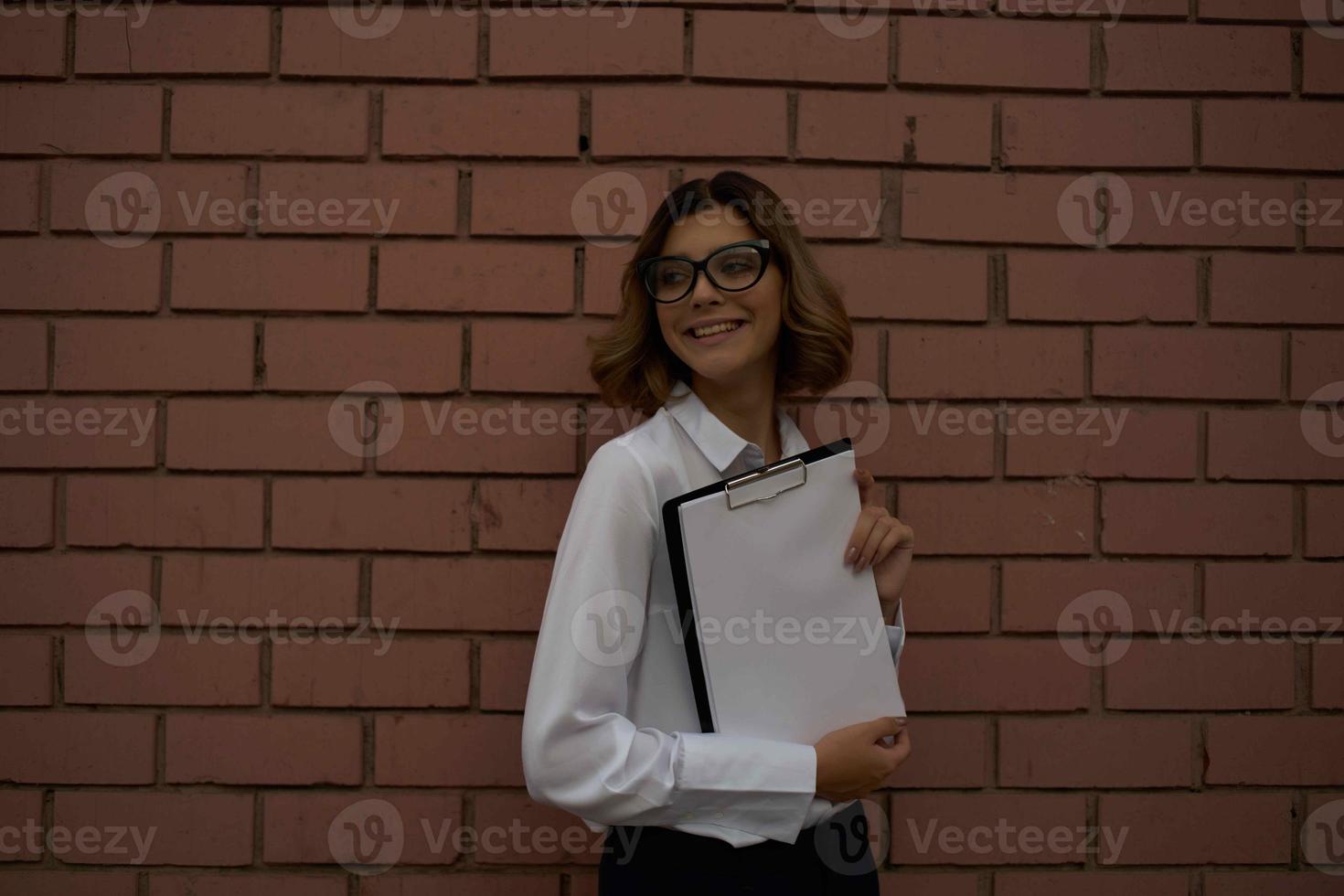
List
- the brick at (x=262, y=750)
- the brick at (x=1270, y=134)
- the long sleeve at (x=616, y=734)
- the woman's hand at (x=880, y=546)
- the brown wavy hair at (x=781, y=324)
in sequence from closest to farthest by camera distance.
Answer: the long sleeve at (x=616, y=734) < the woman's hand at (x=880, y=546) < the brown wavy hair at (x=781, y=324) < the brick at (x=262, y=750) < the brick at (x=1270, y=134)

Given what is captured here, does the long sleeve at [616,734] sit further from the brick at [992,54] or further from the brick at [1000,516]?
the brick at [992,54]

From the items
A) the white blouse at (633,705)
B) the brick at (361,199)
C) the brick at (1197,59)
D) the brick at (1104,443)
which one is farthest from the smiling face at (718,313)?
the brick at (1197,59)

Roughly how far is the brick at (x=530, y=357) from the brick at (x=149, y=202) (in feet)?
1.89

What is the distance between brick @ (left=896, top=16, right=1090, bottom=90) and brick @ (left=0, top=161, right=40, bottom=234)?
75.8 inches

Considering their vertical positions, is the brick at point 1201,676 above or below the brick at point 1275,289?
below

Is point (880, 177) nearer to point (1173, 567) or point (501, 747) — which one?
point (1173, 567)

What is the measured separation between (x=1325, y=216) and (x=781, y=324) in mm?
1349

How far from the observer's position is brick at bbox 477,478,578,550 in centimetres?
203

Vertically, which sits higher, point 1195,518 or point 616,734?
point 1195,518

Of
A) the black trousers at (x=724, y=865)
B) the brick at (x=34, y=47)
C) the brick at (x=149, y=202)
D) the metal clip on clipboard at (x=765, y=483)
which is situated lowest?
the black trousers at (x=724, y=865)

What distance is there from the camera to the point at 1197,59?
2.12 m

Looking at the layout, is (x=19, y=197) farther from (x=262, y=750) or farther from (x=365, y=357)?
(x=262, y=750)

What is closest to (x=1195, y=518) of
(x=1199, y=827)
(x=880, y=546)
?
(x=1199, y=827)

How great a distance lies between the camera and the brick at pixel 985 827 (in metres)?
2.06
